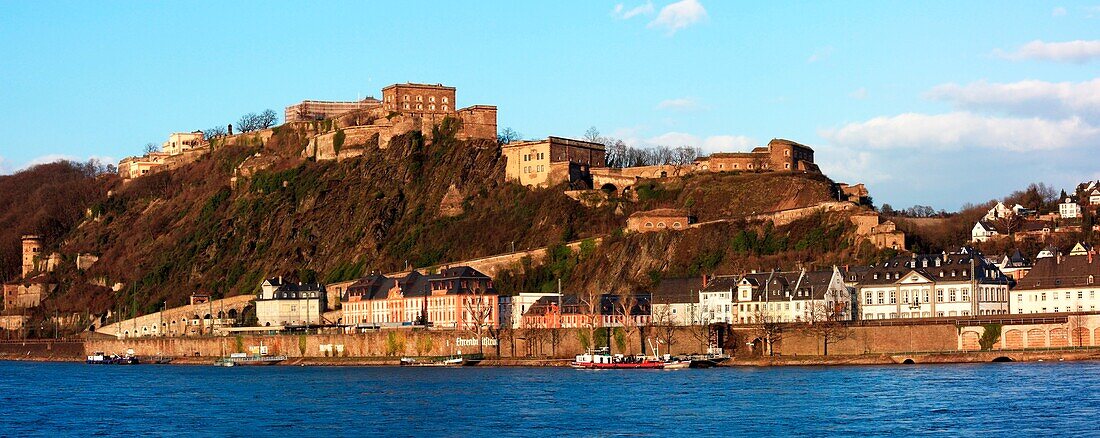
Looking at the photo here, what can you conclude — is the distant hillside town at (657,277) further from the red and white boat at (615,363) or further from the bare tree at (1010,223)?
the red and white boat at (615,363)

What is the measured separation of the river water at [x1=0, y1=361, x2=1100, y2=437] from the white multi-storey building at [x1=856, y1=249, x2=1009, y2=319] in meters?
9.89

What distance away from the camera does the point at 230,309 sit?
125 metres

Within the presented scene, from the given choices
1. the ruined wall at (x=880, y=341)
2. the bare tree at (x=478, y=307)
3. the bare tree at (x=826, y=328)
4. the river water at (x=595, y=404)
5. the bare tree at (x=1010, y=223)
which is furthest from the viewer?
the bare tree at (x=1010, y=223)

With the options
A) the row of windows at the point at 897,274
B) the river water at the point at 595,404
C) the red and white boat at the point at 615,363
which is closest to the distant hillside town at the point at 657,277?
the row of windows at the point at 897,274

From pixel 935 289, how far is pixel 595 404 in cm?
3225

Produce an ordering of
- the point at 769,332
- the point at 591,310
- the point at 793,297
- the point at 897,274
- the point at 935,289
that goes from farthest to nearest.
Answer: the point at 591,310 < the point at 793,297 < the point at 897,274 < the point at 935,289 < the point at 769,332

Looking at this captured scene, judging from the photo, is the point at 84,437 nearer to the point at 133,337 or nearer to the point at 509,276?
the point at 509,276

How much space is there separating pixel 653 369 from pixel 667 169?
43.0 meters

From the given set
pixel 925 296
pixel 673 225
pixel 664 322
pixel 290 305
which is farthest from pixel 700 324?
pixel 290 305

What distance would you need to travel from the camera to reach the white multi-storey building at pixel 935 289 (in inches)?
3364

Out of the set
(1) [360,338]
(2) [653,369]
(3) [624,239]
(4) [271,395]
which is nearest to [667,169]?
(3) [624,239]

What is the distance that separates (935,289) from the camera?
8638 centimetres

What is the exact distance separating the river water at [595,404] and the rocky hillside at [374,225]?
2497 centimetres

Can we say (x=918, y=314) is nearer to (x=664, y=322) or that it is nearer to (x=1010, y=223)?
(x=664, y=322)
